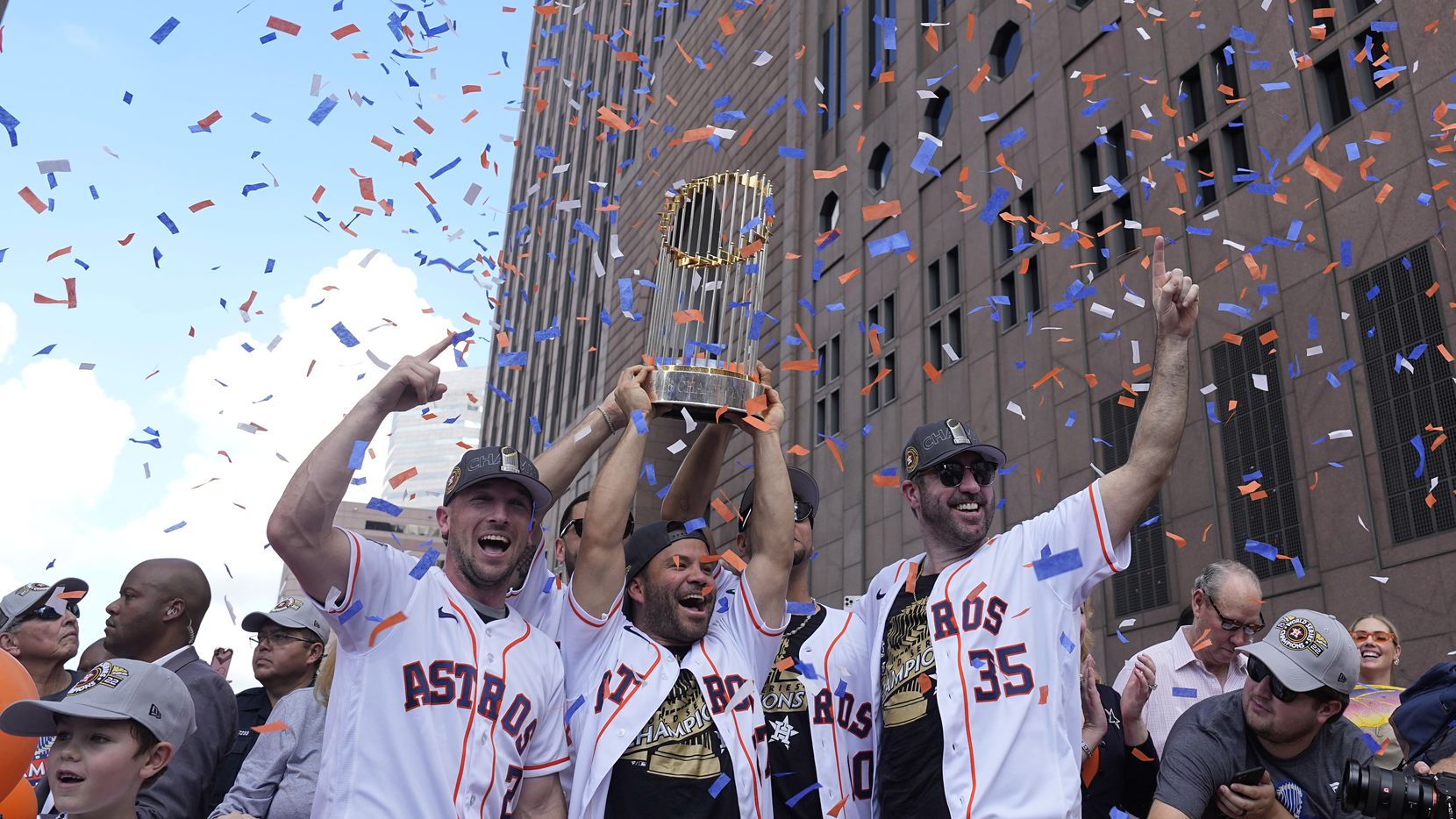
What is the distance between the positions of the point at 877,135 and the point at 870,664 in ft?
77.7

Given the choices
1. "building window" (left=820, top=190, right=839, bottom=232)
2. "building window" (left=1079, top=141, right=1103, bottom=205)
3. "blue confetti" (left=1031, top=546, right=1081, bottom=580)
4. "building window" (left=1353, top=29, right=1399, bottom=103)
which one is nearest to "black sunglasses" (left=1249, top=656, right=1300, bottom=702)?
"blue confetti" (left=1031, top=546, right=1081, bottom=580)

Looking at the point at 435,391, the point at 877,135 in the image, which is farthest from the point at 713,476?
the point at 877,135

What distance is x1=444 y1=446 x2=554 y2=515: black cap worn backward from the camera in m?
3.70

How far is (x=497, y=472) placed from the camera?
369cm

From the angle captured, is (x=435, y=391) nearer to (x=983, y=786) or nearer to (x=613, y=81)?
(x=983, y=786)

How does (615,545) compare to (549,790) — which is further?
(615,545)

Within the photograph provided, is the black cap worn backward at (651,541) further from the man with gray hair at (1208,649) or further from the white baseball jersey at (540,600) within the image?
the man with gray hair at (1208,649)

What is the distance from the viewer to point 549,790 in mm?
3615

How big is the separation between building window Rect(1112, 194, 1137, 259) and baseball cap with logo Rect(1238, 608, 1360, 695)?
15182 mm

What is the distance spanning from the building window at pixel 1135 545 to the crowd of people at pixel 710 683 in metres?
12.7

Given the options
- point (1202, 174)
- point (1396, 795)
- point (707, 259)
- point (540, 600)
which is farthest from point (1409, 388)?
point (540, 600)

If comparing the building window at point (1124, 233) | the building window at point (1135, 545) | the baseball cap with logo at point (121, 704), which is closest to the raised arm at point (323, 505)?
the baseball cap with logo at point (121, 704)

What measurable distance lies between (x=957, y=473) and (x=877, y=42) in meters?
24.5

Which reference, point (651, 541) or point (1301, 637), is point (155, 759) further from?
point (1301, 637)
